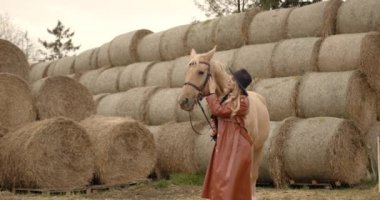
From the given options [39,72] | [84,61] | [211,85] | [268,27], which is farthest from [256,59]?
[39,72]

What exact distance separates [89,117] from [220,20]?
4.33 meters

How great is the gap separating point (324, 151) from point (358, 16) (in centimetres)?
312

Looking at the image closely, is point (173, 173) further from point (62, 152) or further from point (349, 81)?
point (349, 81)

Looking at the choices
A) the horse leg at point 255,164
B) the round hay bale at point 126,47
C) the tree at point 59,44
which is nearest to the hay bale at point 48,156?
the horse leg at point 255,164

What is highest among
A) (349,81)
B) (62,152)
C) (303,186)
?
(349,81)

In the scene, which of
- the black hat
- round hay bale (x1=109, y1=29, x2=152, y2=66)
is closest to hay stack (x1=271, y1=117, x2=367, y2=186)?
the black hat

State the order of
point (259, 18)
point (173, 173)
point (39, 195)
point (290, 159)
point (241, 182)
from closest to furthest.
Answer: point (241, 182) → point (39, 195) → point (290, 159) → point (173, 173) → point (259, 18)

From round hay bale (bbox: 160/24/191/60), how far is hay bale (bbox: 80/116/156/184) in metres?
4.05

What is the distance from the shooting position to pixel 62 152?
1049 cm

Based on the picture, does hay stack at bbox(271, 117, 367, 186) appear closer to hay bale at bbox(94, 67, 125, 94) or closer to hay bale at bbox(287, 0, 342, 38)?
hay bale at bbox(287, 0, 342, 38)

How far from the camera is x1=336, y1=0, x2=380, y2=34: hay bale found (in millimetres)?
11211

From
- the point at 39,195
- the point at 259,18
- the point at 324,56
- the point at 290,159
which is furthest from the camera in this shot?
the point at 259,18

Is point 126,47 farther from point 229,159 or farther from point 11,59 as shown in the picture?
point 229,159

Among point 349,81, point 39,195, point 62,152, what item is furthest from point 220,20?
point 39,195
